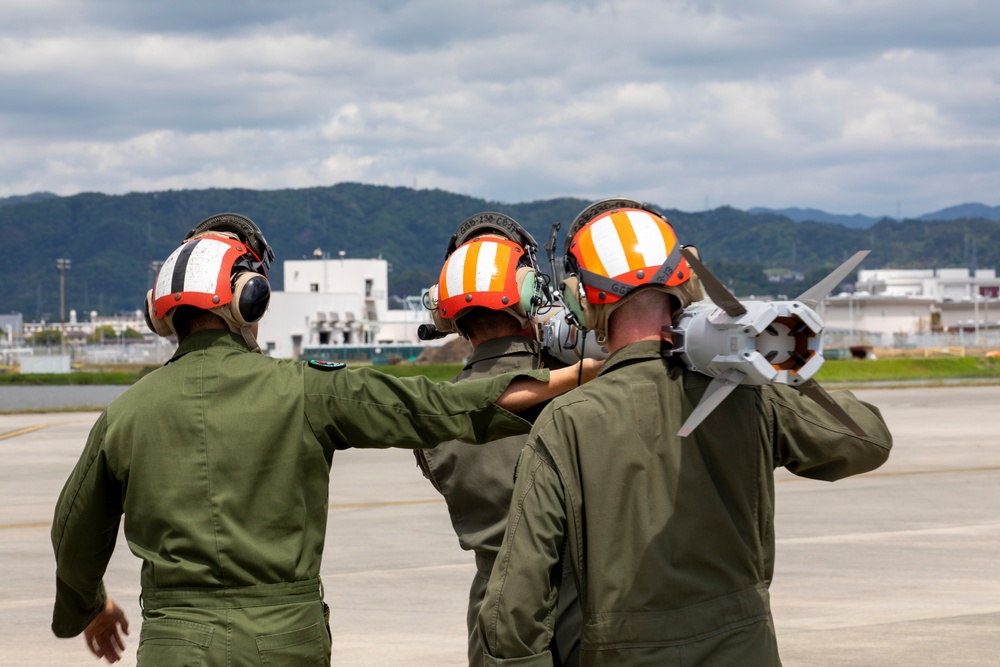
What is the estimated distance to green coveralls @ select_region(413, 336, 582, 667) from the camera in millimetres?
5348

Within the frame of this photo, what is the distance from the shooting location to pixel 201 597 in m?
3.99

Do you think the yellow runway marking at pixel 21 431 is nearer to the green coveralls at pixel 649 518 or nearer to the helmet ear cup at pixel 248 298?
the helmet ear cup at pixel 248 298

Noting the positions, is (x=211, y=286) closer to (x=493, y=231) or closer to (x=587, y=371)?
(x=587, y=371)

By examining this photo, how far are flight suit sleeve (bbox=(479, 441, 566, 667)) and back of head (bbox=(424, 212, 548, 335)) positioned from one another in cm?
199

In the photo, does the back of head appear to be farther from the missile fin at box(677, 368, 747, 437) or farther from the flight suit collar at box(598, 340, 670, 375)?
the missile fin at box(677, 368, 747, 437)

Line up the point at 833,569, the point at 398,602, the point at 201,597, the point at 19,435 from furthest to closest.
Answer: the point at 19,435 < the point at 833,569 < the point at 398,602 < the point at 201,597

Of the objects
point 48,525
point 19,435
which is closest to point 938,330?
point 19,435

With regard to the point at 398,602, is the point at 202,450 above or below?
above

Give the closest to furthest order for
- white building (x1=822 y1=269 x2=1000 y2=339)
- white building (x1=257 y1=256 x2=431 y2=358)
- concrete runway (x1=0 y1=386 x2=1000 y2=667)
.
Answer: concrete runway (x1=0 y1=386 x2=1000 y2=667), white building (x1=257 y1=256 x2=431 y2=358), white building (x1=822 y1=269 x2=1000 y2=339)

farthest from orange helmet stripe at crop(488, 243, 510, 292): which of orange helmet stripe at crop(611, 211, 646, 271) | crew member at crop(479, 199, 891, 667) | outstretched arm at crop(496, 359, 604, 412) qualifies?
crew member at crop(479, 199, 891, 667)

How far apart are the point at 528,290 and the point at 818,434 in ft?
6.75

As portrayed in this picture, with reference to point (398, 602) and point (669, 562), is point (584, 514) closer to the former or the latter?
point (669, 562)

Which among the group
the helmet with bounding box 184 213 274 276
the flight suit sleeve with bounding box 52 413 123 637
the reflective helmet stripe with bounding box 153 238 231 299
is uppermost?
the helmet with bounding box 184 213 274 276

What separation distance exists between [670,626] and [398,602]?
7.71 metres
